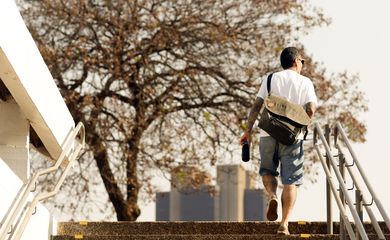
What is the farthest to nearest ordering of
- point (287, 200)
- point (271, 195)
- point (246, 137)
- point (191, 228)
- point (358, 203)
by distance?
point (191, 228) → point (246, 137) → point (271, 195) → point (287, 200) → point (358, 203)

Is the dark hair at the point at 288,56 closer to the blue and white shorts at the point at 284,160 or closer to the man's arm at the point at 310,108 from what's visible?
the man's arm at the point at 310,108

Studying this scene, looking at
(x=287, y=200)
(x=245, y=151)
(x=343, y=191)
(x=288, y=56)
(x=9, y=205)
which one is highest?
(x=288, y=56)

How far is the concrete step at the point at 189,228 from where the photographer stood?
10992 mm

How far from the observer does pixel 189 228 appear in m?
11.2

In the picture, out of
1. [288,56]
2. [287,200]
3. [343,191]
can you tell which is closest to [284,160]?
[287,200]

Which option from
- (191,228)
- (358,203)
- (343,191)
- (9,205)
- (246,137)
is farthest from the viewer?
(191,228)

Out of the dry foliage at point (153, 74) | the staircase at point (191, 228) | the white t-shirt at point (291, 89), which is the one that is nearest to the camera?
the white t-shirt at point (291, 89)

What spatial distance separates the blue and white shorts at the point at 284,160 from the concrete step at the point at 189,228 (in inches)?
52.9

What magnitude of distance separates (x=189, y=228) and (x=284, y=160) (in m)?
1.85

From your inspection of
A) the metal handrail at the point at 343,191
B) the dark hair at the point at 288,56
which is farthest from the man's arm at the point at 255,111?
the metal handrail at the point at 343,191

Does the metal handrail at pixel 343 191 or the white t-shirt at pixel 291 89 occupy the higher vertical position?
the white t-shirt at pixel 291 89

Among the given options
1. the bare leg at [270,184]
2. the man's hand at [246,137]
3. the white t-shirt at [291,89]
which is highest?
the white t-shirt at [291,89]

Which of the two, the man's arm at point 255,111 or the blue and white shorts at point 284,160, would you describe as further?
the man's arm at point 255,111

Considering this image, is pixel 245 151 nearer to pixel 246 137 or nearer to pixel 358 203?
pixel 246 137
